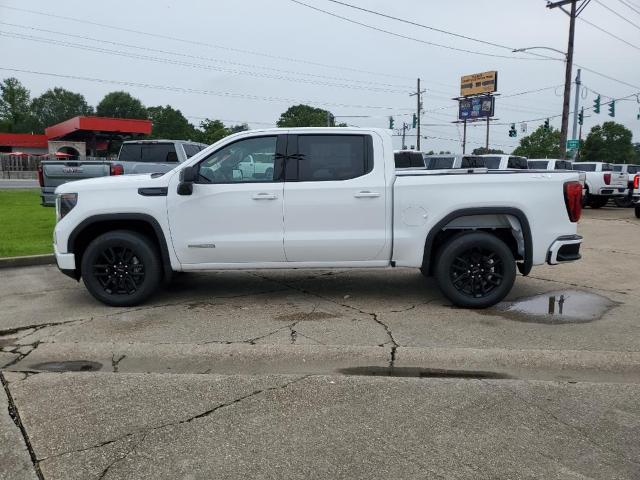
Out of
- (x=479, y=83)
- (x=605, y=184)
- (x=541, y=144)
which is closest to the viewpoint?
(x=605, y=184)

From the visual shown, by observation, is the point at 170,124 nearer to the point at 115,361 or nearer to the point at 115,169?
the point at 115,169

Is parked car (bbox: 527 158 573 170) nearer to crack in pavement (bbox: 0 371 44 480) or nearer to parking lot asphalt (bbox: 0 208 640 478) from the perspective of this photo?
parking lot asphalt (bbox: 0 208 640 478)

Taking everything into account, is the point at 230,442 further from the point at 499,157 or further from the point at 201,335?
the point at 499,157

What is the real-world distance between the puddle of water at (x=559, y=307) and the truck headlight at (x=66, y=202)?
4.84 metres

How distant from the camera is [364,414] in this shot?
3.60 metres

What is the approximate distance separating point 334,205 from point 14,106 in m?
114

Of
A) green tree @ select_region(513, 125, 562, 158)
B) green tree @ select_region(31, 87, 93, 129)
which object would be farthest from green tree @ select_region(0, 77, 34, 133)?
green tree @ select_region(513, 125, 562, 158)

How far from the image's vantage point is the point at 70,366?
4.55 metres

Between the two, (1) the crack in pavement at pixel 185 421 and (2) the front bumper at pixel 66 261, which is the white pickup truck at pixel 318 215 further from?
(1) the crack in pavement at pixel 185 421

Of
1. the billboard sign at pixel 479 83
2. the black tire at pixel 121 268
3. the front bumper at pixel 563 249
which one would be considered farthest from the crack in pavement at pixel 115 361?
the billboard sign at pixel 479 83

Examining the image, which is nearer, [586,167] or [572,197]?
[572,197]

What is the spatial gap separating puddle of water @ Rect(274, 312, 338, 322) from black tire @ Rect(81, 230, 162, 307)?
4.94ft

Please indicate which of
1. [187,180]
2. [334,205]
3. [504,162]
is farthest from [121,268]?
[504,162]

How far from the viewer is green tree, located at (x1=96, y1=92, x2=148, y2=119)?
106250 mm
